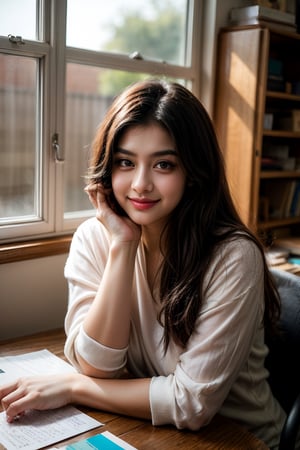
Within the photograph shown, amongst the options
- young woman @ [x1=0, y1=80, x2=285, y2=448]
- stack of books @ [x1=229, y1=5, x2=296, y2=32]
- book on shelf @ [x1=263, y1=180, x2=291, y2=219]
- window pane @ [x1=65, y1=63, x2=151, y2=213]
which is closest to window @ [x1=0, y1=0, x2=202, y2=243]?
window pane @ [x1=65, y1=63, x2=151, y2=213]

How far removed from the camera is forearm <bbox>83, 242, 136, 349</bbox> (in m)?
1.28

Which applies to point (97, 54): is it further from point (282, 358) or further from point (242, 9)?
point (282, 358)

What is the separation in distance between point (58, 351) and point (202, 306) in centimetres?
57

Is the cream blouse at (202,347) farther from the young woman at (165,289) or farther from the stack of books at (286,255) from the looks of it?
the stack of books at (286,255)

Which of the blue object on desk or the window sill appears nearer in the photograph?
the window sill

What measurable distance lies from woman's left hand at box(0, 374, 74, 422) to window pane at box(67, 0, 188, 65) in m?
1.38

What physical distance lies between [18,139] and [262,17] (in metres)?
1.33

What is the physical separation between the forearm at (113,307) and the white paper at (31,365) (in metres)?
0.20

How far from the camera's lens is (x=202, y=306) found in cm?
124

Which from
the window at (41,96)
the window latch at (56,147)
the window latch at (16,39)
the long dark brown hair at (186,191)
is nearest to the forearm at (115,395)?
the long dark brown hair at (186,191)

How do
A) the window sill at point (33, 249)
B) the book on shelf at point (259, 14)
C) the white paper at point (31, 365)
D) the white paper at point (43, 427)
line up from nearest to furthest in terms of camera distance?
the white paper at point (43, 427) → the white paper at point (31, 365) → the window sill at point (33, 249) → the book on shelf at point (259, 14)

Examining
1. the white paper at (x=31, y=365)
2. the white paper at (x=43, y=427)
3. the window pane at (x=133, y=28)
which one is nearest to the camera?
the white paper at (x=43, y=427)

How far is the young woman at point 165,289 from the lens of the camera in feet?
3.87

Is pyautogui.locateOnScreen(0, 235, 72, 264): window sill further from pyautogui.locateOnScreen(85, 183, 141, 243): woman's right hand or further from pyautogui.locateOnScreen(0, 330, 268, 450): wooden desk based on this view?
pyautogui.locateOnScreen(0, 330, 268, 450): wooden desk
